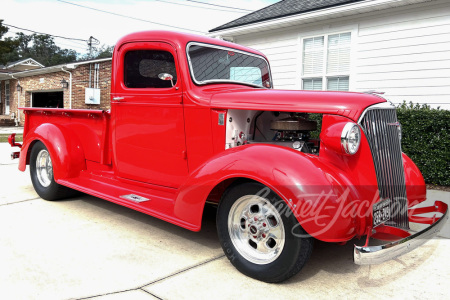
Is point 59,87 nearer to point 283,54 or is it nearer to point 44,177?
point 283,54

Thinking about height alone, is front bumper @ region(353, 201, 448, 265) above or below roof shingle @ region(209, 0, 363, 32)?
below

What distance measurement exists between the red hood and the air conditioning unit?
14311mm

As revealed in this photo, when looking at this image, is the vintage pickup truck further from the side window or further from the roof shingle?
the roof shingle

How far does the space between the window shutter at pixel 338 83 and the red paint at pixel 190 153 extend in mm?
4299

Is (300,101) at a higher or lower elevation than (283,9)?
lower

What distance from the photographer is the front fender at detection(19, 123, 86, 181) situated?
14.1 ft

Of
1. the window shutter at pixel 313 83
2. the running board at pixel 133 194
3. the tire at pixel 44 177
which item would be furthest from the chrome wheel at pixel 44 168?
the window shutter at pixel 313 83

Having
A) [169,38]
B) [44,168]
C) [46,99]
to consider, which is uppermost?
[46,99]

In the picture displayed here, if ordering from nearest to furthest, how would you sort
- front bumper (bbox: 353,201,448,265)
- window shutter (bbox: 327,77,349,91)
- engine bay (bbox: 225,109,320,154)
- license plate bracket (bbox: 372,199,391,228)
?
front bumper (bbox: 353,201,448,265)
license plate bracket (bbox: 372,199,391,228)
engine bay (bbox: 225,109,320,154)
window shutter (bbox: 327,77,349,91)

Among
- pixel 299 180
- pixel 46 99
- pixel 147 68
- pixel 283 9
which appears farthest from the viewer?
pixel 46 99

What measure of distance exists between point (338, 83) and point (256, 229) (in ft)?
19.3

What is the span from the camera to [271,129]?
336cm
